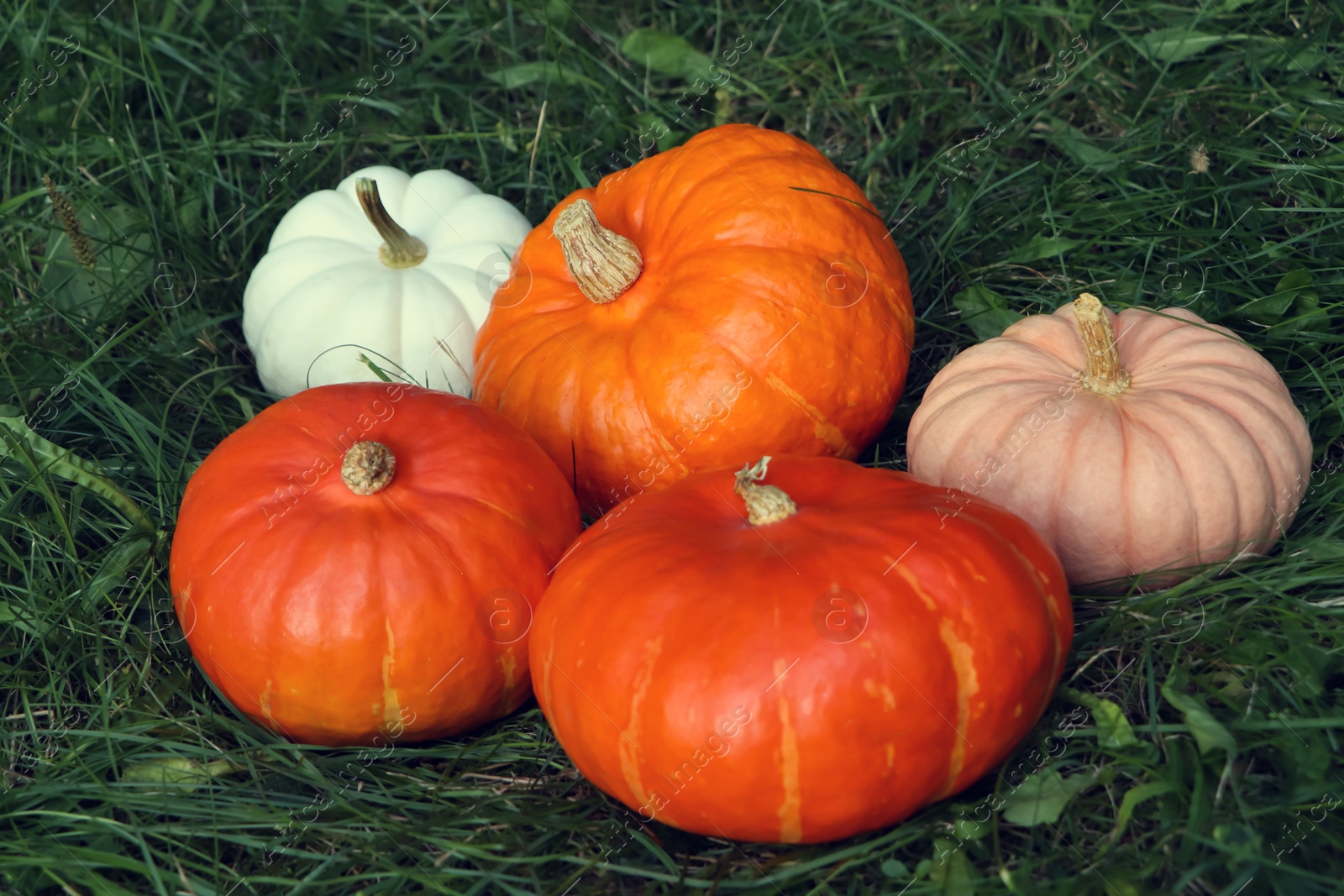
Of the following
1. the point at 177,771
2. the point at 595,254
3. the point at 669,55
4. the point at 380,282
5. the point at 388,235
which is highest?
the point at 669,55

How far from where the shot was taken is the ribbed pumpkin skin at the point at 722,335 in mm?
2707

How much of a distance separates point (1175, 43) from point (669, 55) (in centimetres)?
175

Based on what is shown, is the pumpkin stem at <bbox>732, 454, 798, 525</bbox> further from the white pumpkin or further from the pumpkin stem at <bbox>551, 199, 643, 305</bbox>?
the white pumpkin

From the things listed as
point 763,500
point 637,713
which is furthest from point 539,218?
point 637,713

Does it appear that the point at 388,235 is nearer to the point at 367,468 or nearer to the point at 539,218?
the point at 539,218

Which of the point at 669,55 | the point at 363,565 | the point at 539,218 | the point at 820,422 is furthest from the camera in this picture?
the point at 669,55

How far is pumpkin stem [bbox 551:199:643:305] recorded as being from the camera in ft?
9.04

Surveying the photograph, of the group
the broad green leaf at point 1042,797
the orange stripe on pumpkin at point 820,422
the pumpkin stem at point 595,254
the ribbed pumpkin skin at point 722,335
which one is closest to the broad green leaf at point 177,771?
the ribbed pumpkin skin at point 722,335

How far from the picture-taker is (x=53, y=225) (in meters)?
3.82

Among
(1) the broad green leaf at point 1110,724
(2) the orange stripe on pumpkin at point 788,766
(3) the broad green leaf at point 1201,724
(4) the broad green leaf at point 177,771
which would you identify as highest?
(2) the orange stripe on pumpkin at point 788,766

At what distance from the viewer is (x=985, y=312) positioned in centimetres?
338

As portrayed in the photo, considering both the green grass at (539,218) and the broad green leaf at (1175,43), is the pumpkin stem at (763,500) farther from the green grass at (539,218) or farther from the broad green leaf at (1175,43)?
the broad green leaf at (1175,43)

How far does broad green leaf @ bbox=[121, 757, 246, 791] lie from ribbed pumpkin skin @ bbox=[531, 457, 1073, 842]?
805mm

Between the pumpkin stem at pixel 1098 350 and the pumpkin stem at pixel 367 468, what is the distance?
1.57 m
